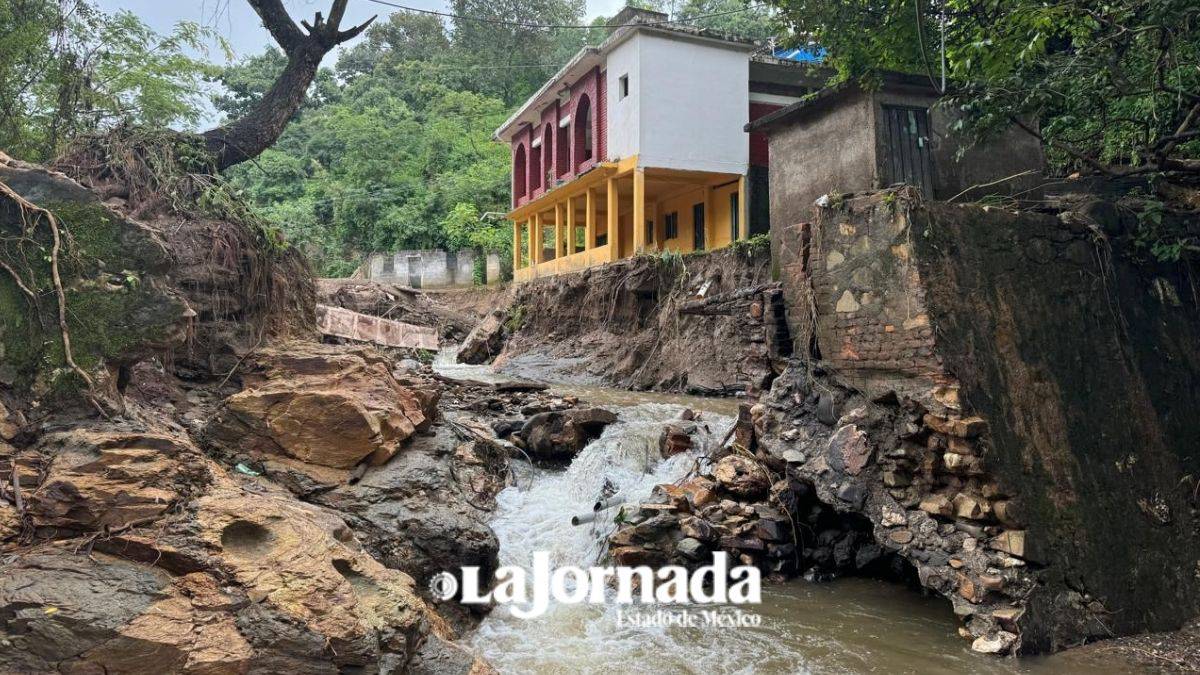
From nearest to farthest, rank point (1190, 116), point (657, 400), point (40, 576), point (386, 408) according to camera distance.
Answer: point (40, 576) < point (1190, 116) < point (386, 408) < point (657, 400)

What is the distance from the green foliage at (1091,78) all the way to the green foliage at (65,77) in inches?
323

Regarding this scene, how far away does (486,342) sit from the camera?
2162 cm

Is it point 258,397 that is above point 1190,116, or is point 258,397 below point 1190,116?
below

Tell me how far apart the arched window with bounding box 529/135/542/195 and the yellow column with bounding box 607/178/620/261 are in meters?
5.93

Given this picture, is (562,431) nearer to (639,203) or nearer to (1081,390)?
(1081,390)

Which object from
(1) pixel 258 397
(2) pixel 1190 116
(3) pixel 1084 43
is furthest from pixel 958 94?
(1) pixel 258 397

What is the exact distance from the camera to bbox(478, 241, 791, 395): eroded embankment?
13.1 meters

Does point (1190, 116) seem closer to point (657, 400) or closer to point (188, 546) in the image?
point (188, 546)

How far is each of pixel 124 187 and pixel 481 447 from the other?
420cm

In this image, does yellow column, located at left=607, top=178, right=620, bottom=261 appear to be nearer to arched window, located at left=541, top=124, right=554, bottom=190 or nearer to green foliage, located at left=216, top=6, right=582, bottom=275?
arched window, located at left=541, top=124, right=554, bottom=190

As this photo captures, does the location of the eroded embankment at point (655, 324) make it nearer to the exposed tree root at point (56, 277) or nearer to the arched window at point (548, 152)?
the arched window at point (548, 152)

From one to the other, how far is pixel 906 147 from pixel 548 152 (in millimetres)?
16994

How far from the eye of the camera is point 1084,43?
698 centimetres

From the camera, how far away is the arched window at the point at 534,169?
2505cm
